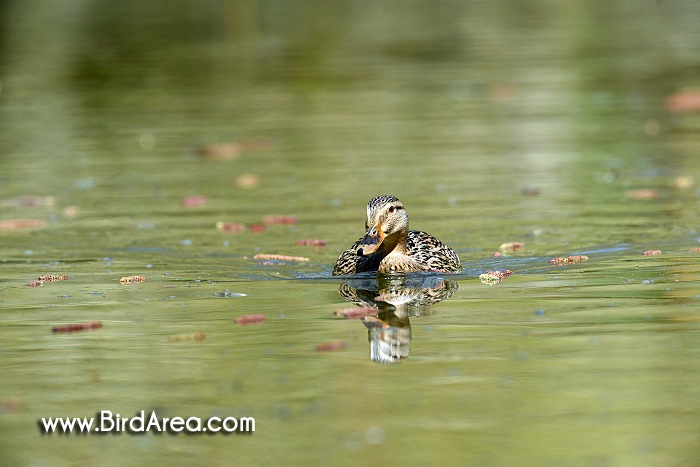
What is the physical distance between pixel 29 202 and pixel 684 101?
11.4 metres

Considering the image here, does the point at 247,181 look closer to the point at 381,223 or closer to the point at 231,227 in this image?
the point at 231,227

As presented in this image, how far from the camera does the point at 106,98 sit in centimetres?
2752

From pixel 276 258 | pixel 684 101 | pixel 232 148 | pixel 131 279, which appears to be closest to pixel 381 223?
pixel 276 258

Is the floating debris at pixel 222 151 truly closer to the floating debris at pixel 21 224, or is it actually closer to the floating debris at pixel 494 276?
the floating debris at pixel 21 224

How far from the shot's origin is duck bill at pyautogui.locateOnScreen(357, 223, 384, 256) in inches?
481

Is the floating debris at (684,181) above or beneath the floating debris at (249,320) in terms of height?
above

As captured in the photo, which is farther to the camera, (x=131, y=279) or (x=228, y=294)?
(x=131, y=279)

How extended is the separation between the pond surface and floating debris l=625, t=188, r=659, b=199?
169mm

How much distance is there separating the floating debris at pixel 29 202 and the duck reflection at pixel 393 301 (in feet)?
18.5

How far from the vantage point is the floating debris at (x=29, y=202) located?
16.8 meters

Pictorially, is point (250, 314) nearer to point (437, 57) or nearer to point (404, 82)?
point (404, 82)

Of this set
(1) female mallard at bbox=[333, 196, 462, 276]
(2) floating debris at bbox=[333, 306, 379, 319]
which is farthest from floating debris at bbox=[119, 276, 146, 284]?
(2) floating debris at bbox=[333, 306, 379, 319]

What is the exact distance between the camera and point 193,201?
16.8 m

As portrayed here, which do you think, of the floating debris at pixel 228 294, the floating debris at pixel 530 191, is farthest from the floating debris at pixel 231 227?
the floating debris at pixel 530 191
